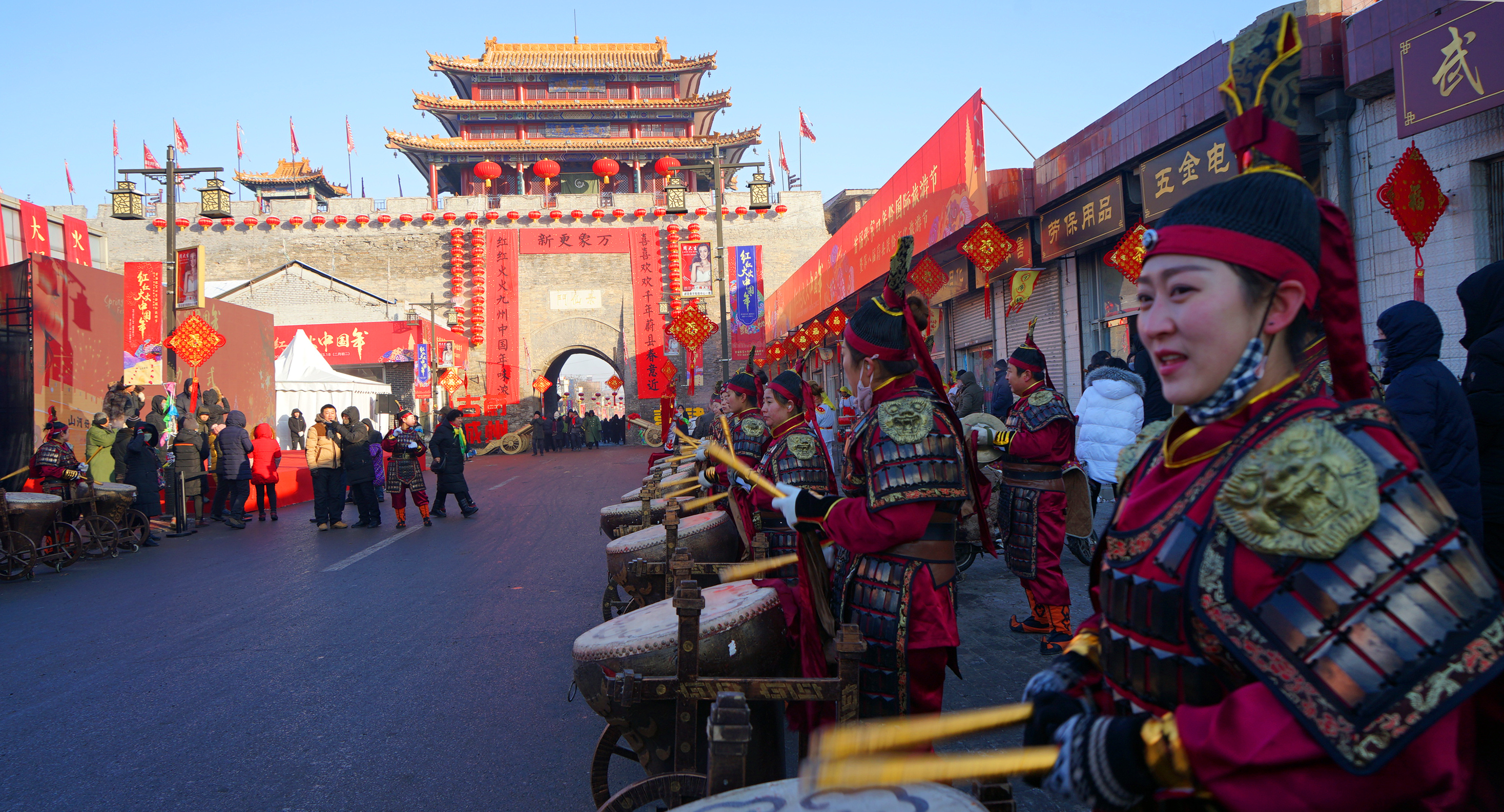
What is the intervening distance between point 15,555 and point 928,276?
11417 mm

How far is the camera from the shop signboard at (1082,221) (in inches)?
382

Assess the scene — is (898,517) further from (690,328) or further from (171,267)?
(690,328)

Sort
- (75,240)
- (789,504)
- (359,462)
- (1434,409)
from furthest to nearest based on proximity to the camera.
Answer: (75,240)
(359,462)
(1434,409)
(789,504)

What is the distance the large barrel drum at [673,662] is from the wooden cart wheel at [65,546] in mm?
8951

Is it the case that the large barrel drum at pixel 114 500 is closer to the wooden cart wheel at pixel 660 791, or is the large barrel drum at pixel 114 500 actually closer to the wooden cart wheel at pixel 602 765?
the wooden cart wheel at pixel 602 765

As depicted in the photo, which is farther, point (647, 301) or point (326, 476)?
point (647, 301)

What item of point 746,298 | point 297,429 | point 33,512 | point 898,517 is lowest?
point 33,512

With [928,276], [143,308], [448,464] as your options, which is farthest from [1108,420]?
[143,308]

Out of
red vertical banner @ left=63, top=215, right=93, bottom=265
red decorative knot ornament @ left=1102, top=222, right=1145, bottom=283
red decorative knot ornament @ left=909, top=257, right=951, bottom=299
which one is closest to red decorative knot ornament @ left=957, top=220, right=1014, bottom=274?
red decorative knot ornament @ left=909, top=257, right=951, bottom=299

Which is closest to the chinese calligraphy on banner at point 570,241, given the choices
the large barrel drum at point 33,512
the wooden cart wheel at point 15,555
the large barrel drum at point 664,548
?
the large barrel drum at point 33,512

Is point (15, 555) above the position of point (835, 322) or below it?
below

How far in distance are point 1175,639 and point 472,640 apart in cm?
508

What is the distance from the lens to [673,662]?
8.43 ft

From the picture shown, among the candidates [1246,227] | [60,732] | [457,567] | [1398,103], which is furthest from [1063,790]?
[457,567]
